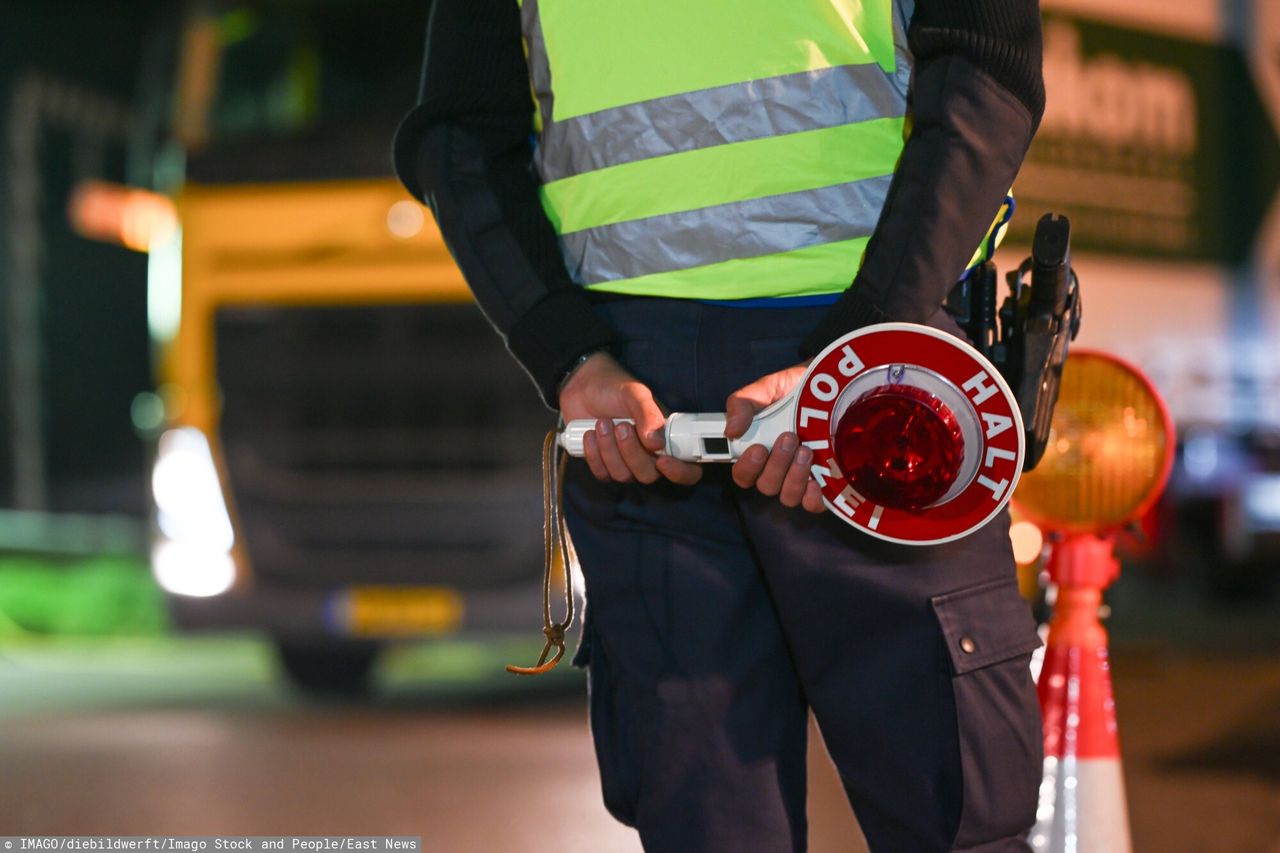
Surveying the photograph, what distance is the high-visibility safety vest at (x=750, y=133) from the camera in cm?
183

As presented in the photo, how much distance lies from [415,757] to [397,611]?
882 millimetres

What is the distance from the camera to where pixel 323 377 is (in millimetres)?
6277

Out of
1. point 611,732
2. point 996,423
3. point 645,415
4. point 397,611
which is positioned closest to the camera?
point 996,423

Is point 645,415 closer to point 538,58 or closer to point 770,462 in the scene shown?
point 770,462

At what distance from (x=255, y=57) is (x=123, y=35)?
1300cm

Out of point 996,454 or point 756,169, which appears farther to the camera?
point 756,169

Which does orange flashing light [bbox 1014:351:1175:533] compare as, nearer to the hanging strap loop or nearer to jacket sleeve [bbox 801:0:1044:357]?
jacket sleeve [bbox 801:0:1044:357]

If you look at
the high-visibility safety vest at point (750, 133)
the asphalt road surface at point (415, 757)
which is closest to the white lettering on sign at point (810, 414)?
the high-visibility safety vest at point (750, 133)

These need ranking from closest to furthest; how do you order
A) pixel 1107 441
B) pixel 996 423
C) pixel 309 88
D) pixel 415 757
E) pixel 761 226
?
pixel 996 423, pixel 761 226, pixel 1107 441, pixel 415 757, pixel 309 88

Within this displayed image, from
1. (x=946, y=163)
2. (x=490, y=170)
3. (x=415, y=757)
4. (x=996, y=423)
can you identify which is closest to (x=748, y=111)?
(x=946, y=163)

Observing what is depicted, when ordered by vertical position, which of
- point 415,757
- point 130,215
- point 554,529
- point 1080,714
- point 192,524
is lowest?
point 415,757

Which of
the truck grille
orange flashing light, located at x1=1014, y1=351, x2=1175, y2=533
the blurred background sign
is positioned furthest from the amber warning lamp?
the truck grille

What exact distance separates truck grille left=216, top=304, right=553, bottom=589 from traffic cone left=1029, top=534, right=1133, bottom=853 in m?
3.80

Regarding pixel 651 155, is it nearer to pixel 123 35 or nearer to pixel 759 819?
pixel 759 819
